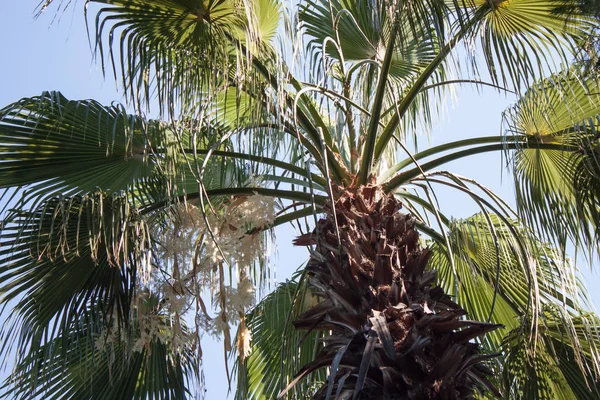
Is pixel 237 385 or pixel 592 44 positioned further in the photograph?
pixel 237 385

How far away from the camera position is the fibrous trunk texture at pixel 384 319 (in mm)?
3488

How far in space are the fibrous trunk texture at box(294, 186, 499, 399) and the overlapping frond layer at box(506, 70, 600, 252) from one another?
1317mm

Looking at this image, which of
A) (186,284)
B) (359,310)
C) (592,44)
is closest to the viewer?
(592,44)

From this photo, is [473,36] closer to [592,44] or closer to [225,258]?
[592,44]

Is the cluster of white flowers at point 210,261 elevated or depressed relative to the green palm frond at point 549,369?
elevated

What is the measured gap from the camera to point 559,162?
18.0 feet

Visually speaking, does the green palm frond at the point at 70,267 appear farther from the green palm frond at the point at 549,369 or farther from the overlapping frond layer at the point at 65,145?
the green palm frond at the point at 549,369

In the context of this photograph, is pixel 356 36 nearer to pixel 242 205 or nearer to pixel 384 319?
pixel 242 205

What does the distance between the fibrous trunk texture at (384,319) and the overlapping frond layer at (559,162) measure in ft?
4.32

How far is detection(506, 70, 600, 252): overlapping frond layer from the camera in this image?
496 centimetres

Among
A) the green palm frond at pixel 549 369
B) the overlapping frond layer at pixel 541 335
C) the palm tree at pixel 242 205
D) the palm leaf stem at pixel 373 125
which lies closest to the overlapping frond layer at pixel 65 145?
the palm tree at pixel 242 205

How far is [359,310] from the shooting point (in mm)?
3844

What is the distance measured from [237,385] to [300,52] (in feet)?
8.02

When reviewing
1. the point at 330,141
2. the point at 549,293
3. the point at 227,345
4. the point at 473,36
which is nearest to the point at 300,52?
the point at 330,141
